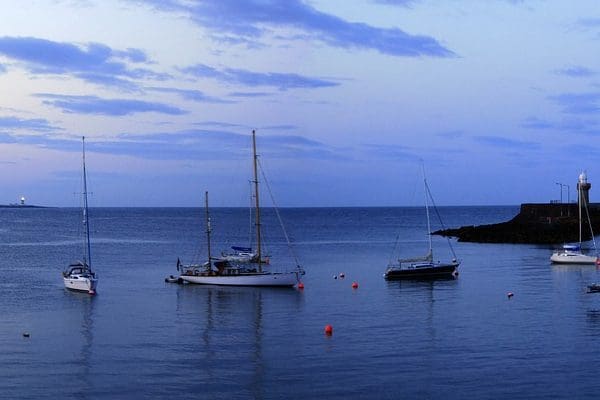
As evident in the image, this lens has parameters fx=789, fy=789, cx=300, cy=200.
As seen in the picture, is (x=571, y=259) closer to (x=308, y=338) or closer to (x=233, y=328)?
(x=233, y=328)

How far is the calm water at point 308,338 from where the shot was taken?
2722cm

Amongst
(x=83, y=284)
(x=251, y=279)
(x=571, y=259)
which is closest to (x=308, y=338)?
(x=251, y=279)

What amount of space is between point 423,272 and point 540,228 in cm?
5924

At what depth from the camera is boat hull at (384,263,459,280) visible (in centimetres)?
6131

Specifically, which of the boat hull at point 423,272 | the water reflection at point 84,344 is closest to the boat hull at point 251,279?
the boat hull at point 423,272

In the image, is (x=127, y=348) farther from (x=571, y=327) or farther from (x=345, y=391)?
(x=571, y=327)

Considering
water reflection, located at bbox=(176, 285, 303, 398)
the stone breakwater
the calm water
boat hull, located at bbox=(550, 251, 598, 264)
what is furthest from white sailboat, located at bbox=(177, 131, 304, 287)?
the stone breakwater

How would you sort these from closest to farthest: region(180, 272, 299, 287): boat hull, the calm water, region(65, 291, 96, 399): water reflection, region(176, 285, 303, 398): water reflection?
1. the calm water
2. region(65, 291, 96, 399): water reflection
3. region(176, 285, 303, 398): water reflection
4. region(180, 272, 299, 287): boat hull

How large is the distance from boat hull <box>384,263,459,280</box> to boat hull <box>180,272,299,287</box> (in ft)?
30.1

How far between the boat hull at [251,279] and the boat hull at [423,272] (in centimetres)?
917

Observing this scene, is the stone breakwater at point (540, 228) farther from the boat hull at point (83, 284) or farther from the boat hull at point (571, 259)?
the boat hull at point (83, 284)

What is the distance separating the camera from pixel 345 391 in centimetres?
2623

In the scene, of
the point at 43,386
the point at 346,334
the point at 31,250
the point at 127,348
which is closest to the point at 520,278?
the point at 346,334

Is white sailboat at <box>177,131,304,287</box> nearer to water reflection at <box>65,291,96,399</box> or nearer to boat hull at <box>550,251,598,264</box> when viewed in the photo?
water reflection at <box>65,291,96,399</box>
